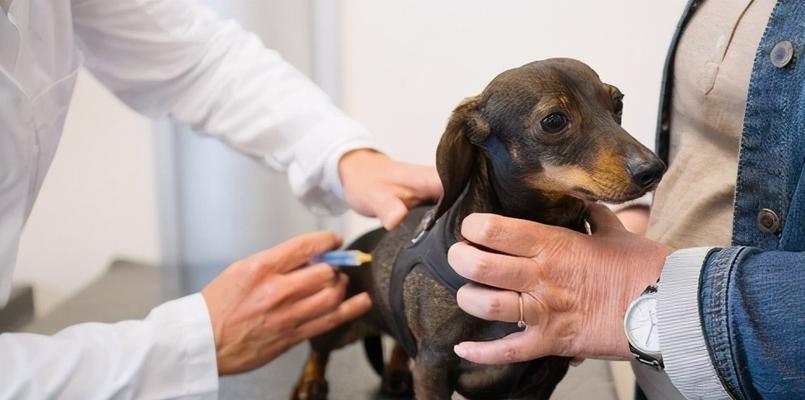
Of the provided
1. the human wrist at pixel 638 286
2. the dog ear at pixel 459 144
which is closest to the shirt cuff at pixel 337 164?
the dog ear at pixel 459 144

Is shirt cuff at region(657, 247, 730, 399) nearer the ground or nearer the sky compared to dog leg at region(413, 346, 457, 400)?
nearer the sky

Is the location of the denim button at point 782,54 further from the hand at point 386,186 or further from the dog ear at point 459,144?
the hand at point 386,186

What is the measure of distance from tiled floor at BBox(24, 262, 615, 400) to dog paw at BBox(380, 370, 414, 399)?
22 millimetres

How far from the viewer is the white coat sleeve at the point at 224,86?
1068mm

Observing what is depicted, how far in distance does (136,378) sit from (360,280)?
29 cm

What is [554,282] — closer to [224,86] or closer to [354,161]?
[354,161]

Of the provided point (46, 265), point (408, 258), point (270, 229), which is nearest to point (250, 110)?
point (408, 258)

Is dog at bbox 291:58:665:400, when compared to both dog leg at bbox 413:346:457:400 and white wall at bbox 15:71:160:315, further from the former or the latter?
white wall at bbox 15:71:160:315

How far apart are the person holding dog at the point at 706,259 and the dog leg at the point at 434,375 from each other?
61 millimetres

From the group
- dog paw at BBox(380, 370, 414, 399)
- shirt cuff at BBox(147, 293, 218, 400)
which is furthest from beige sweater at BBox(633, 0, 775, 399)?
shirt cuff at BBox(147, 293, 218, 400)

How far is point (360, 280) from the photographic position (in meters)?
1.01

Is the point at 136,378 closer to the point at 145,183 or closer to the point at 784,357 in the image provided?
the point at 784,357

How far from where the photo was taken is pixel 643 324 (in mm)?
637

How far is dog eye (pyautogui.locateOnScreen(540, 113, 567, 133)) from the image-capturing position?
0.65m
